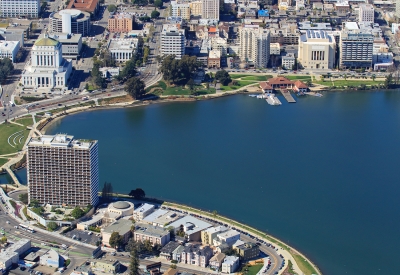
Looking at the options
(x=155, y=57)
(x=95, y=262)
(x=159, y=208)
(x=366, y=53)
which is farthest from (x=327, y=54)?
(x=95, y=262)

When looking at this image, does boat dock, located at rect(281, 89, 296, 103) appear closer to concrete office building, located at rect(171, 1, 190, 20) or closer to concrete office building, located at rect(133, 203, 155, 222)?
concrete office building, located at rect(171, 1, 190, 20)

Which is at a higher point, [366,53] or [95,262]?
[366,53]

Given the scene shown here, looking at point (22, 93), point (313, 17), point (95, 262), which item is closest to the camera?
point (95, 262)

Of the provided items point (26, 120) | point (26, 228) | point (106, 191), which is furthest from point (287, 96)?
point (26, 228)

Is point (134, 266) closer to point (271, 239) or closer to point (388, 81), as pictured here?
point (271, 239)

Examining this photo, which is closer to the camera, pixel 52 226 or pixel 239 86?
pixel 52 226

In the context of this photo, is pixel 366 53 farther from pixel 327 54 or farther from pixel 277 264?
pixel 277 264
